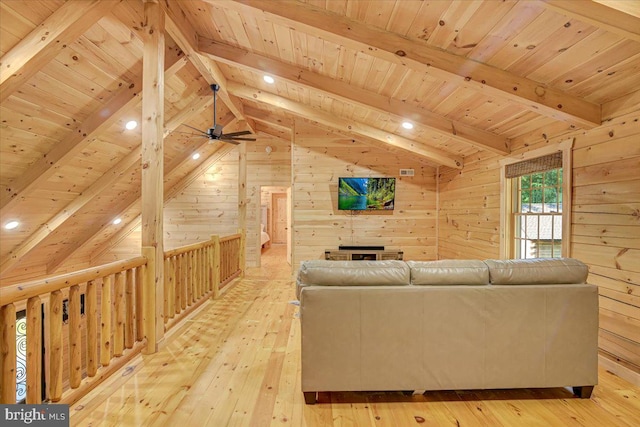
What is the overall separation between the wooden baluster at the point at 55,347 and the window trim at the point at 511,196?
386cm

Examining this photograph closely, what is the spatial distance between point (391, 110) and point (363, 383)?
292cm

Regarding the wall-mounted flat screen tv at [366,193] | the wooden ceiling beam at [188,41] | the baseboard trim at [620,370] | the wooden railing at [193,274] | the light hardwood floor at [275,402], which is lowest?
the light hardwood floor at [275,402]

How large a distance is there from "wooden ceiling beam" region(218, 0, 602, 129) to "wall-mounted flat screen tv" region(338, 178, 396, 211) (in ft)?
10.9

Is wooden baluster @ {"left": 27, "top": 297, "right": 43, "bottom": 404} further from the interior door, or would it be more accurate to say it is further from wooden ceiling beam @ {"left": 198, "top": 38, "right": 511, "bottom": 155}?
the interior door

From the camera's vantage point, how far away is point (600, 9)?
161 centimetres

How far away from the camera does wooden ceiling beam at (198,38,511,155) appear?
3490 millimetres

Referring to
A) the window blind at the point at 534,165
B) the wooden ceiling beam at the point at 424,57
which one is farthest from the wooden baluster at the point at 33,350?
the window blind at the point at 534,165

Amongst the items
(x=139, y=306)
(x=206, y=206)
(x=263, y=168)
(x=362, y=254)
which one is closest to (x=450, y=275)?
(x=139, y=306)

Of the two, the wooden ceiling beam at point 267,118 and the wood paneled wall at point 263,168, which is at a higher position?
the wooden ceiling beam at point 267,118

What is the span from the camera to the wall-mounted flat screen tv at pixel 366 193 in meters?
5.84

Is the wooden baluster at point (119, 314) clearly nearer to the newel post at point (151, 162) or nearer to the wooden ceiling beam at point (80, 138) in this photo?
the newel post at point (151, 162)

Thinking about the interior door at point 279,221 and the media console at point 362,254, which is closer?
the media console at point 362,254

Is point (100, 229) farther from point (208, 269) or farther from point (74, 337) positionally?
point (74, 337)

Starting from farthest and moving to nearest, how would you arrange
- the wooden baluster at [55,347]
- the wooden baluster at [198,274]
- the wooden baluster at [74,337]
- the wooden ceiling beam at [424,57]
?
the wooden baluster at [198,274] < the wooden ceiling beam at [424,57] < the wooden baluster at [74,337] < the wooden baluster at [55,347]
